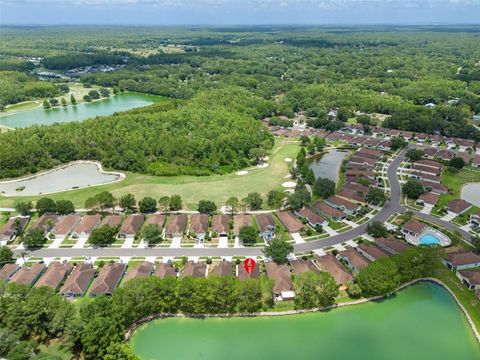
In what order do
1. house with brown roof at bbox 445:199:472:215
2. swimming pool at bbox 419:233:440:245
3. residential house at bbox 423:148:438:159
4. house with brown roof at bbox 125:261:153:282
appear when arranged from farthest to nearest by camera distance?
residential house at bbox 423:148:438:159
house with brown roof at bbox 445:199:472:215
swimming pool at bbox 419:233:440:245
house with brown roof at bbox 125:261:153:282

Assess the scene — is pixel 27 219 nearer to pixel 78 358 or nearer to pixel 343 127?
pixel 78 358

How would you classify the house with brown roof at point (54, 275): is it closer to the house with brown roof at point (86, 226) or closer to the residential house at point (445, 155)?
the house with brown roof at point (86, 226)

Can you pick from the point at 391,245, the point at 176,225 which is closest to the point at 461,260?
the point at 391,245

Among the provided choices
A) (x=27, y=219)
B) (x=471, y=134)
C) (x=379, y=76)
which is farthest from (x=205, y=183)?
(x=379, y=76)

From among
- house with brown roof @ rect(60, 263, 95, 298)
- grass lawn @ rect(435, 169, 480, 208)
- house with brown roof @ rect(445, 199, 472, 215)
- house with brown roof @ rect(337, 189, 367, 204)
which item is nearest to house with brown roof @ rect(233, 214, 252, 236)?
house with brown roof @ rect(337, 189, 367, 204)

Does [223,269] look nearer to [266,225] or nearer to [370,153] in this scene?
[266,225]

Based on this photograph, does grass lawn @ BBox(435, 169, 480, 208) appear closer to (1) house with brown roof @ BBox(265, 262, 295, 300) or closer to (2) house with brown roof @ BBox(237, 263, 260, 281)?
(1) house with brown roof @ BBox(265, 262, 295, 300)
